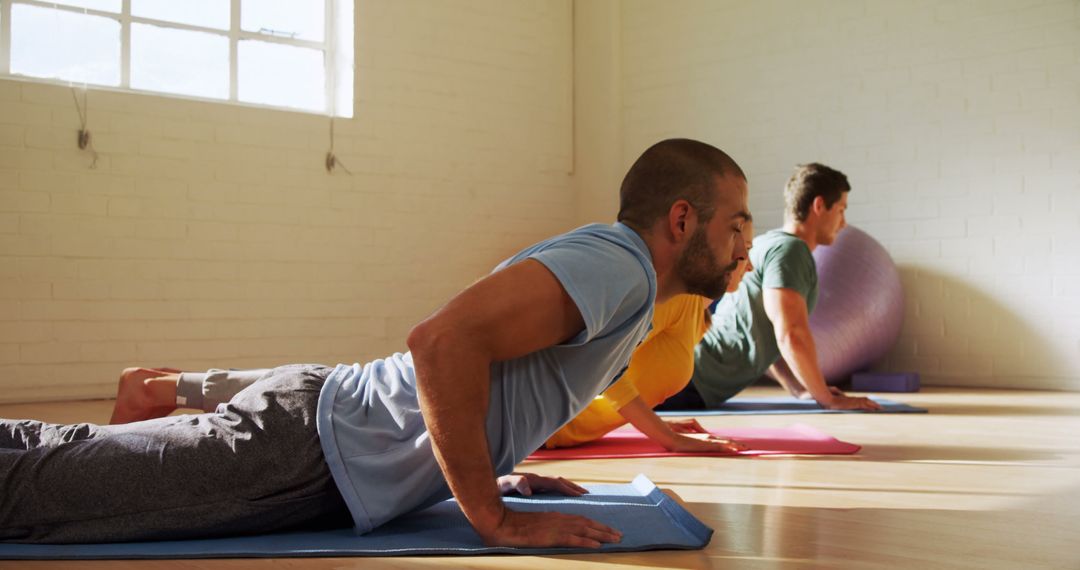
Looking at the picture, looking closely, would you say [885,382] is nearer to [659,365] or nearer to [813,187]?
[813,187]

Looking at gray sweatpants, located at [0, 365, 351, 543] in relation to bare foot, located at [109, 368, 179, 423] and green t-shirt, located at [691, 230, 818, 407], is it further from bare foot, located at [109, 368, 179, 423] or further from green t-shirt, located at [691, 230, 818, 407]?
green t-shirt, located at [691, 230, 818, 407]

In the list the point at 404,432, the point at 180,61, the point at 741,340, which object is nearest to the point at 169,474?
the point at 404,432

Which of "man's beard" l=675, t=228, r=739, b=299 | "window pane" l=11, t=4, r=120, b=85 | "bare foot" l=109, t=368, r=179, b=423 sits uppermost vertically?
"window pane" l=11, t=4, r=120, b=85

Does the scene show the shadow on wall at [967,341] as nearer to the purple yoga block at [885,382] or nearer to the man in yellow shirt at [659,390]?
the purple yoga block at [885,382]

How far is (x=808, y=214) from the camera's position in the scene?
4.67 m

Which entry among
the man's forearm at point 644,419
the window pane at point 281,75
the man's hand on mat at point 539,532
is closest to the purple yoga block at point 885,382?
the man's forearm at point 644,419

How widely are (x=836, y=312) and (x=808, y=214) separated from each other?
135 cm

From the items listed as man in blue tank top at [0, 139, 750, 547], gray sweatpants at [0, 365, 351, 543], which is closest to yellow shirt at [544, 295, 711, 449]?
man in blue tank top at [0, 139, 750, 547]

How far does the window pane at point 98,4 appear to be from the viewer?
5.91m

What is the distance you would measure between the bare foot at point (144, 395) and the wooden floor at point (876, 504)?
90 centimetres

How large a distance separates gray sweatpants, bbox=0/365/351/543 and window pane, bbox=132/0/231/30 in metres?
4.83

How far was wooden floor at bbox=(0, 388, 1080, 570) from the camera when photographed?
6.03 feet

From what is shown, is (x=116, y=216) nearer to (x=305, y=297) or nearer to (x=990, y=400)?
(x=305, y=297)

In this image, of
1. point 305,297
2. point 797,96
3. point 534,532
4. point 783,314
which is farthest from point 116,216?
point 534,532
